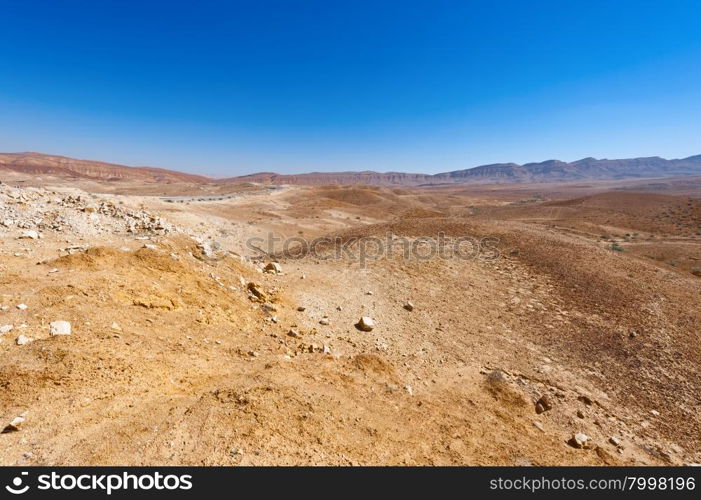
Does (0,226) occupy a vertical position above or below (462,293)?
above

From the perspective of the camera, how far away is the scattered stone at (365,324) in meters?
9.07

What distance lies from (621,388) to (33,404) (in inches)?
427

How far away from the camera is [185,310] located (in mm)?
7527

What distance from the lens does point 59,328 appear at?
209 inches

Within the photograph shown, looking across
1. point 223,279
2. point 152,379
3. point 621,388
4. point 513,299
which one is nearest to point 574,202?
point 513,299

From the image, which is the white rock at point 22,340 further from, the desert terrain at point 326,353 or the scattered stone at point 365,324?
the scattered stone at point 365,324

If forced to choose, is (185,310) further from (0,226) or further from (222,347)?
(0,226)
